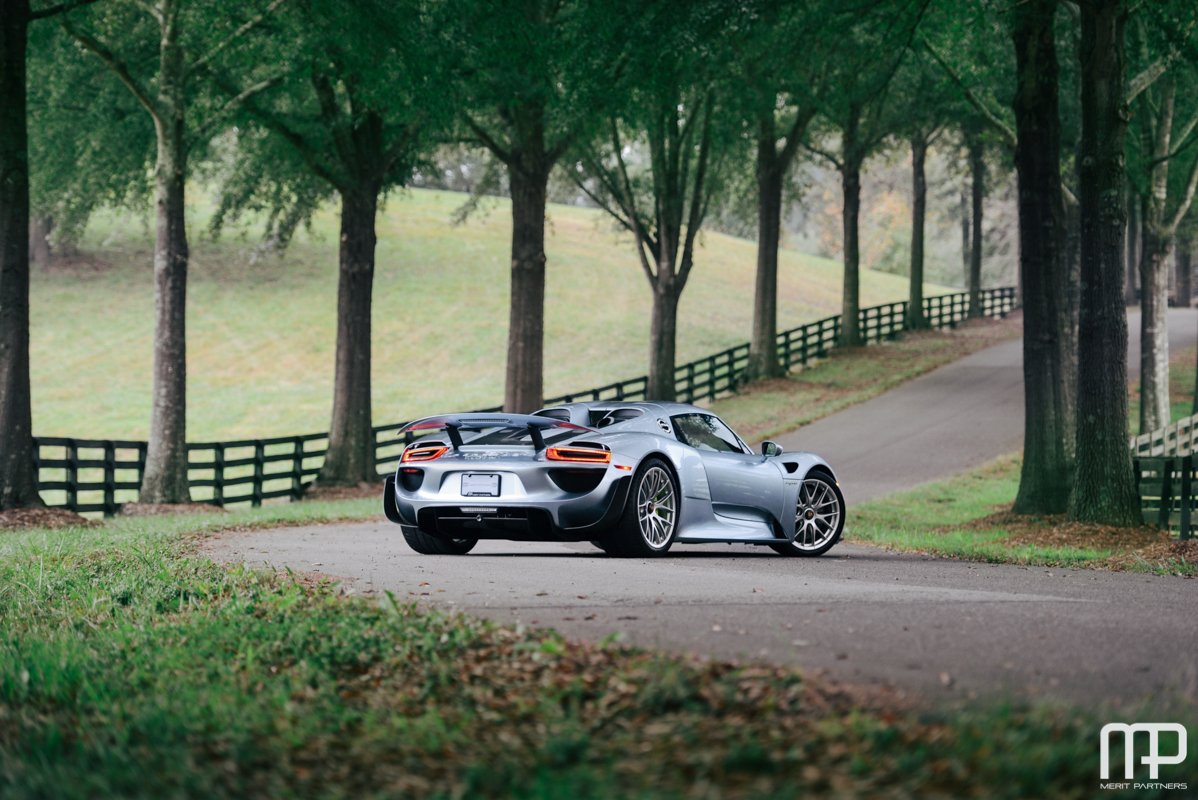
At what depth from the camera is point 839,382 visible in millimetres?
40750

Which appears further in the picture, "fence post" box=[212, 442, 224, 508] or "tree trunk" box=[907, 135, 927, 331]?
"tree trunk" box=[907, 135, 927, 331]

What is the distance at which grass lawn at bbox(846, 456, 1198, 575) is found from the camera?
14.4 metres

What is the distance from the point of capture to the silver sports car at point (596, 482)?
40.1ft

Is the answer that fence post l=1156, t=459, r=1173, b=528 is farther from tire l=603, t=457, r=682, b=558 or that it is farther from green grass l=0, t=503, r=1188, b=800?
green grass l=0, t=503, r=1188, b=800

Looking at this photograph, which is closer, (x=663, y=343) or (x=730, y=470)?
(x=730, y=470)

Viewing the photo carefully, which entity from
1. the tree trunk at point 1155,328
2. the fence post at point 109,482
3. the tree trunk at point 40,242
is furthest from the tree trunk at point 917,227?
the tree trunk at point 40,242

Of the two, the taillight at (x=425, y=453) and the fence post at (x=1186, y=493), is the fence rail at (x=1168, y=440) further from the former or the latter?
the taillight at (x=425, y=453)

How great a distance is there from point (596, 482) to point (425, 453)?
1.74m

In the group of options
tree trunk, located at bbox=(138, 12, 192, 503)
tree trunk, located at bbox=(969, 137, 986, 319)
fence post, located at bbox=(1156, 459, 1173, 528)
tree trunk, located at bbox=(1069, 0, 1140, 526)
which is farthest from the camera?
tree trunk, located at bbox=(969, 137, 986, 319)

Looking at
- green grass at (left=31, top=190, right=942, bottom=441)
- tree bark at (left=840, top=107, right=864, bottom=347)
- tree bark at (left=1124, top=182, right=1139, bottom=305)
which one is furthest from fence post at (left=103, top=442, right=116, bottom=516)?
tree bark at (left=1124, top=182, right=1139, bottom=305)

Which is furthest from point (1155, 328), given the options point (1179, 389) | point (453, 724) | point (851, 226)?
point (453, 724)

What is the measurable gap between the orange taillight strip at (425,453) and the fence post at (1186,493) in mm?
9861

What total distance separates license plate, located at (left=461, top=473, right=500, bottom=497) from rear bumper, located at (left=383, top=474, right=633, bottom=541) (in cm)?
6

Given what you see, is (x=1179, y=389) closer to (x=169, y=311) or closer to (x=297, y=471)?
(x=297, y=471)
